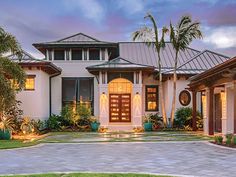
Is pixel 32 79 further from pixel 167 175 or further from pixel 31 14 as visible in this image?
pixel 167 175

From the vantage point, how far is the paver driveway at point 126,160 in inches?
364

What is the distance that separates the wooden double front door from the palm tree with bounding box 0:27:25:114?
33.0ft

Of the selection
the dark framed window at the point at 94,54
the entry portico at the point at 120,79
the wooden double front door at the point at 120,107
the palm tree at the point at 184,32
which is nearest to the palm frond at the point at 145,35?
the palm tree at the point at 184,32

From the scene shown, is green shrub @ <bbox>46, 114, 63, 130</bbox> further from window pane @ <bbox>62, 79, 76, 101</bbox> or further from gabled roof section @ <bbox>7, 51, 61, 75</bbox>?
gabled roof section @ <bbox>7, 51, 61, 75</bbox>

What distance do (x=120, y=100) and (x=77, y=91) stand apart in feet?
10.8

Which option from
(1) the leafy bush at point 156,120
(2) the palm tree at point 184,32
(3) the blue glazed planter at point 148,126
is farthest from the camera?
(1) the leafy bush at point 156,120

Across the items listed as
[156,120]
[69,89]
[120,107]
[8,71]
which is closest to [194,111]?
[156,120]

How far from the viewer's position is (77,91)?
2677 centimetres

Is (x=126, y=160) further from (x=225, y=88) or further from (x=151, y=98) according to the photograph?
(x=151, y=98)

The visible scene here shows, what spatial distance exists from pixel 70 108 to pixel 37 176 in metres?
16.6

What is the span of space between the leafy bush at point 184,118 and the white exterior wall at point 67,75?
5.90m

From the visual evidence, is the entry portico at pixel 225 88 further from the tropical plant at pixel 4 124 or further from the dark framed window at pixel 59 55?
the tropical plant at pixel 4 124

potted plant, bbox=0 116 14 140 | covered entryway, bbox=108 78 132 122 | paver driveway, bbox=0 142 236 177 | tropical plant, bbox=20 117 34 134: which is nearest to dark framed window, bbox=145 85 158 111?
covered entryway, bbox=108 78 132 122

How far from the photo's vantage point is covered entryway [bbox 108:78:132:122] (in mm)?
26812
